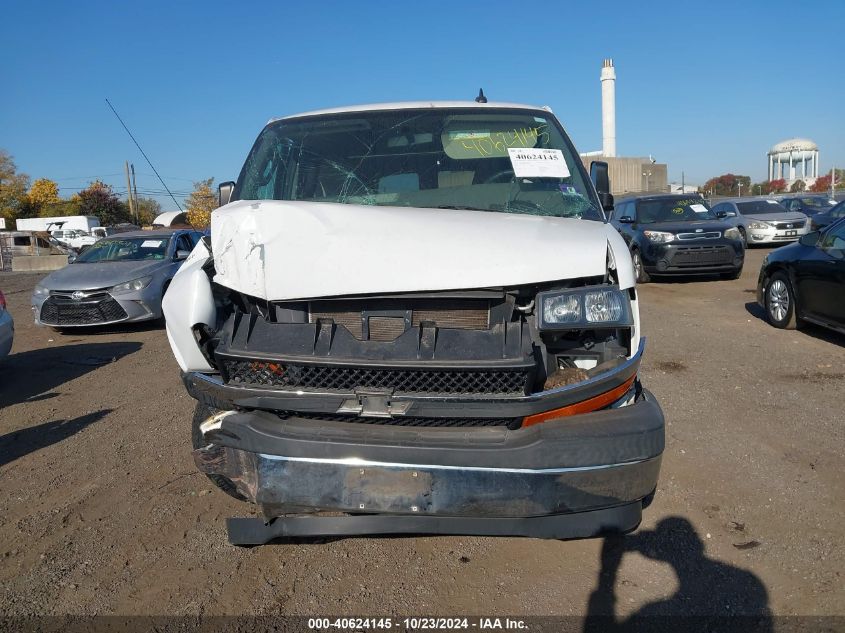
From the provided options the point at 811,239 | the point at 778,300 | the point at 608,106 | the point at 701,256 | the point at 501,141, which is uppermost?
the point at 608,106

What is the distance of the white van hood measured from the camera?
8.87 ft

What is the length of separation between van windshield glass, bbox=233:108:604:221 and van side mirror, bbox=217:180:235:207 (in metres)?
0.12

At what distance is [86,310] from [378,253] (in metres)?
7.72

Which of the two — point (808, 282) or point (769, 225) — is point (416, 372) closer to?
point (808, 282)

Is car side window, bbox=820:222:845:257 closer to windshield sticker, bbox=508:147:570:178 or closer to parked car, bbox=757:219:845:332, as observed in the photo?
parked car, bbox=757:219:845:332

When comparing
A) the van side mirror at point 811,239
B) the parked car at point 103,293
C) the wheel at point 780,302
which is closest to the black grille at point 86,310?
the parked car at point 103,293

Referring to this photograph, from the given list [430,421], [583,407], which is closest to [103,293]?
[430,421]

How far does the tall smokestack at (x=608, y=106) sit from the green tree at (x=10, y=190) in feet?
172

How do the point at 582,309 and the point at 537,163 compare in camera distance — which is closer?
the point at 582,309

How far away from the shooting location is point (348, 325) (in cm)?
287

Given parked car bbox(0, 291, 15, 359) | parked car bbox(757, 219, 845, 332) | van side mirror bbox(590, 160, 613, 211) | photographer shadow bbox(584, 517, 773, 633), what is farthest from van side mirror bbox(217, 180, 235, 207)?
parked car bbox(757, 219, 845, 332)

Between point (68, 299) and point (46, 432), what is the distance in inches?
180

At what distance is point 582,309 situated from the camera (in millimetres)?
2691

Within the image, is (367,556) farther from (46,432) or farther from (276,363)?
(46,432)
